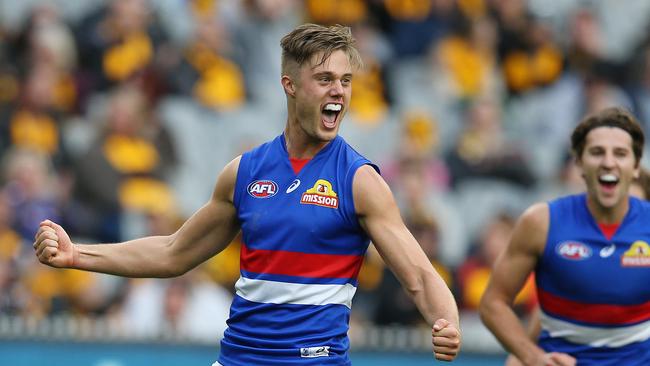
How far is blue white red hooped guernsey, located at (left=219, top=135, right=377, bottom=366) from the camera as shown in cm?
584

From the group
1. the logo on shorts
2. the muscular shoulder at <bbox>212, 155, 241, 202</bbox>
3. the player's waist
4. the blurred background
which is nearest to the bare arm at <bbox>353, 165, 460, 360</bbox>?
the logo on shorts

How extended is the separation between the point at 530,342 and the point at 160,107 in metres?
6.19

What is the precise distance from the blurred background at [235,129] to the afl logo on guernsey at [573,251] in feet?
9.54

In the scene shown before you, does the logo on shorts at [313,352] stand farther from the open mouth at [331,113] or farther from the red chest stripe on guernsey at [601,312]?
the red chest stripe on guernsey at [601,312]

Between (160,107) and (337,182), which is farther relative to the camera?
(160,107)

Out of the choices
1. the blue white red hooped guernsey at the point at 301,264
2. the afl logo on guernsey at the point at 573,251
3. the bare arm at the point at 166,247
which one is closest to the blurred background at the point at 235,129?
the afl logo on guernsey at the point at 573,251

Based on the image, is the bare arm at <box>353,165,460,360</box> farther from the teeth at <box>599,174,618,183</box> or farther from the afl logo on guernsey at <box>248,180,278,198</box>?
the teeth at <box>599,174,618,183</box>

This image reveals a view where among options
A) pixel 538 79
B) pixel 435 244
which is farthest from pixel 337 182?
pixel 538 79

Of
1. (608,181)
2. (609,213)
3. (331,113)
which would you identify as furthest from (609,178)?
(331,113)

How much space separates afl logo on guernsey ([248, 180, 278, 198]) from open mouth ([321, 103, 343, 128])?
1.17 feet

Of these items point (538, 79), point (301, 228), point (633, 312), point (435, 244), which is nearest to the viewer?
point (301, 228)

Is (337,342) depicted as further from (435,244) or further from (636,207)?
(435,244)

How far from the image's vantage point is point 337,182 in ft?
19.3

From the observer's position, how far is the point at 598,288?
6.99 m
